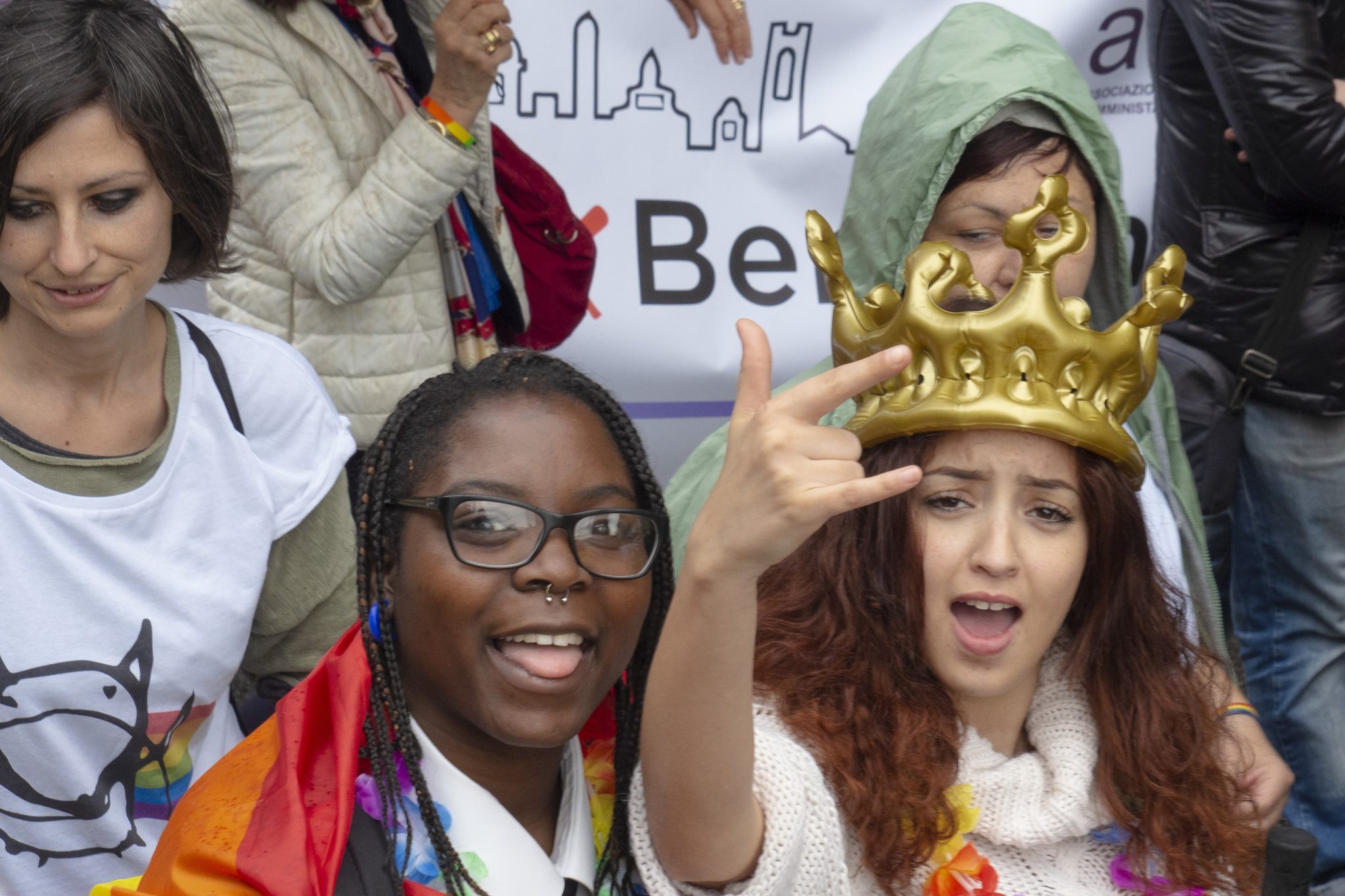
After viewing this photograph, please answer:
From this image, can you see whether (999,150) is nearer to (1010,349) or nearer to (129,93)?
(1010,349)

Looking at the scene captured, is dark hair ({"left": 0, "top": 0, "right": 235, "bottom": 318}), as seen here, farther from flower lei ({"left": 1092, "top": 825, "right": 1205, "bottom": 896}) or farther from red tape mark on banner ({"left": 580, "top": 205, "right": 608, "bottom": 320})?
red tape mark on banner ({"left": 580, "top": 205, "right": 608, "bottom": 320})

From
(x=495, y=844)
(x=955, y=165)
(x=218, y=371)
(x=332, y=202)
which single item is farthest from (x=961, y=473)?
(x=332, y=202)

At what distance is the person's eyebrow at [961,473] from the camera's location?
212cm

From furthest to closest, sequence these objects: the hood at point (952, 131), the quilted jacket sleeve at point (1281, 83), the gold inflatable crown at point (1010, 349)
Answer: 1. the quilted jacket sleeve at point (1281, 83)
2. the hood at point (952, 131)
3. the gold inflatable crown at point (1010, 349)

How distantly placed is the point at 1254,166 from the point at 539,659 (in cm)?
230

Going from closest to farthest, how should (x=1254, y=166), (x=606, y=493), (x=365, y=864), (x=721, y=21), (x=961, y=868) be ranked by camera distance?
1. (x=365, y=864)
2. (x=606, y=493)
3. (x=961, y=868)
4. (x=721, y=21)
5. (x=1254, y=166)

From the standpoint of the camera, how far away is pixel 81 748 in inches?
81.7

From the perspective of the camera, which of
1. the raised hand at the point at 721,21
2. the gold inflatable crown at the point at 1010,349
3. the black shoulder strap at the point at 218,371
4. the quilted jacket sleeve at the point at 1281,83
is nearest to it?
the gold inflatable crown at the point at 1010,349

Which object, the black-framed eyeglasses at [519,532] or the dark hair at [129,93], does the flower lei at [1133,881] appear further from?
the dark hair at [129,93]

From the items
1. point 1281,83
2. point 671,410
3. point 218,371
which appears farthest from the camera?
point 671,410

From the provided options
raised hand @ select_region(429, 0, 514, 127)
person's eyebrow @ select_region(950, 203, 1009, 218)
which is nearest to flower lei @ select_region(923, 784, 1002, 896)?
person's eyebrow @ select_region(950, 203, 1009, 218)

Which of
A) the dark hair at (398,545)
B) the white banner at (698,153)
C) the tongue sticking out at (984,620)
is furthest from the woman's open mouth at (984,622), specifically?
the white banner at (698,153)

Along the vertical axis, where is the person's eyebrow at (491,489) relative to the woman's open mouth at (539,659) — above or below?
above

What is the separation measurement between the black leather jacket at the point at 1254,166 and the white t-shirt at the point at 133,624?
7.06ft
